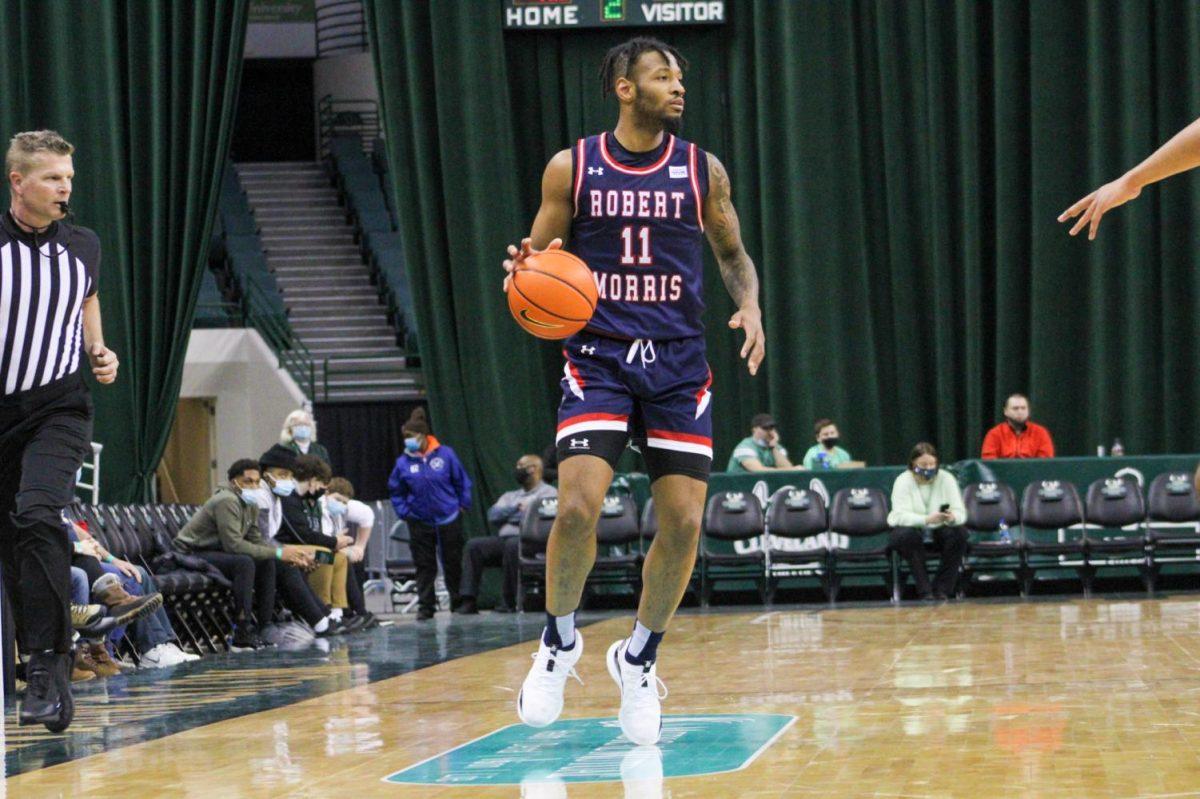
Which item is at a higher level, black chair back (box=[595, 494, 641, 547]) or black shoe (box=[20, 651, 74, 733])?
black shoe (box=[20, 651, 74, 733])

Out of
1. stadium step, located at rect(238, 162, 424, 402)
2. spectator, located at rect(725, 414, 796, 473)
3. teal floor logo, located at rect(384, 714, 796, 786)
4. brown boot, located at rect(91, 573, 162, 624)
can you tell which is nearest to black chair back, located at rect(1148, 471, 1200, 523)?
spectator, located at rect(725, 414, 796, 473)

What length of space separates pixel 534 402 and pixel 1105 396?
4.89m

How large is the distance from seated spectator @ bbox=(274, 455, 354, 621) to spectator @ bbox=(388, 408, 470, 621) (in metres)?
1.77

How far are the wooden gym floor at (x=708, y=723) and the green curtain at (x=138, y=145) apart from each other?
637cm

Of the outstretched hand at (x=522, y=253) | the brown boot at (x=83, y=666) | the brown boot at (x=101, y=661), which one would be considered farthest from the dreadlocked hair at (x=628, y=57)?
the brown boot at (x=101, y=661)

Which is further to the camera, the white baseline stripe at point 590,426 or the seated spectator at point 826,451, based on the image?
the seated spectator at point 826,451

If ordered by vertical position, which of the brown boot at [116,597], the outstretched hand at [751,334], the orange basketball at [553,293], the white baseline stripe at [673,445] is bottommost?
the brown boot at [116,597]

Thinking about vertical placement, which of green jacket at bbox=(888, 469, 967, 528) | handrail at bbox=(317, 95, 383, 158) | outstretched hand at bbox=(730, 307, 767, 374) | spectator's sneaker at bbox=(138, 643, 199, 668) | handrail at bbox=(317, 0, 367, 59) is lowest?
spectator's sneaker at bbox=(138, 643, 199, 668)

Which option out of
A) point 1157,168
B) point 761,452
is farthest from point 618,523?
point 1157,168

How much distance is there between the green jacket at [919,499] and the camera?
38.4ft

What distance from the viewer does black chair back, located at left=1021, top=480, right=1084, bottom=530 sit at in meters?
11.8

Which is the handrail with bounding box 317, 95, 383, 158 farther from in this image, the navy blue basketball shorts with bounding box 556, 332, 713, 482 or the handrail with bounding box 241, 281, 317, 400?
the navy blue basketball shorts with bounding box 556, 332, 713, 482

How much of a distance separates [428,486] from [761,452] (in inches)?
103

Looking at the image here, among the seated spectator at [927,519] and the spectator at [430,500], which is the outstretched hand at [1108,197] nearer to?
the seated spectator at [927,519]
